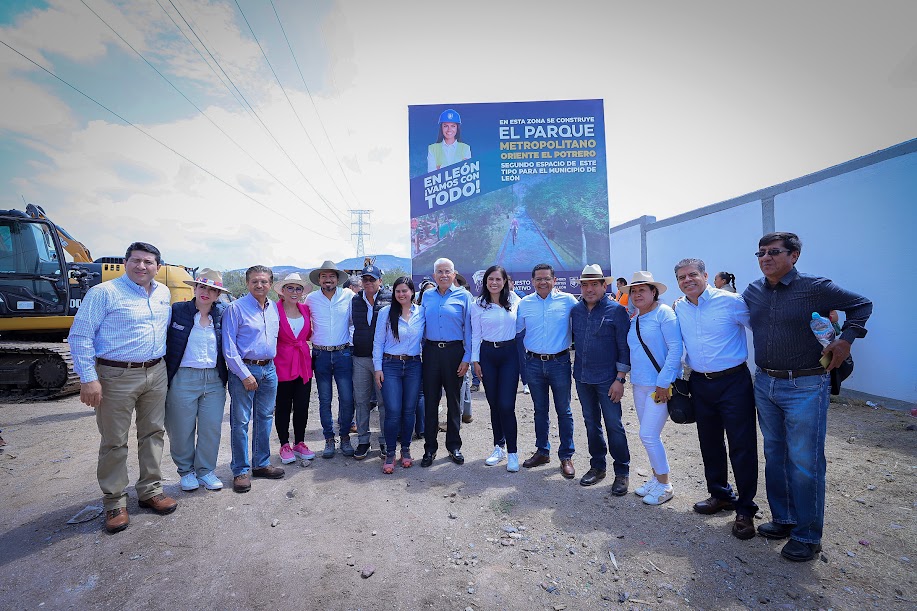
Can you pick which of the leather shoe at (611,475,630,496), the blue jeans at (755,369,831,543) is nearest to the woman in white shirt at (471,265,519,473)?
the leather shoe at (611,475,630,496)

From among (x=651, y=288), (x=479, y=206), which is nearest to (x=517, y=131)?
(x=479, y=206)

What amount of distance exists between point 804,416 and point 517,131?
1083cm

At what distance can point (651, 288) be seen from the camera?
3803 mm

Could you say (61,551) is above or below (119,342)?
below

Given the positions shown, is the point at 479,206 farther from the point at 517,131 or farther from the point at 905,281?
the point at 905,281

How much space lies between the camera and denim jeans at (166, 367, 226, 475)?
3.95 meters

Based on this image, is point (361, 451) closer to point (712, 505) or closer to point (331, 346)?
point (331, 346)

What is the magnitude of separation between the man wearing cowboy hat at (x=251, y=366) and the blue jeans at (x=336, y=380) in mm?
598

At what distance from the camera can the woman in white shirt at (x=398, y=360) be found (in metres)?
4.64

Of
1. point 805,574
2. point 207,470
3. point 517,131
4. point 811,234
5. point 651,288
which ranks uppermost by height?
point 517,131

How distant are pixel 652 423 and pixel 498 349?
1615 mm

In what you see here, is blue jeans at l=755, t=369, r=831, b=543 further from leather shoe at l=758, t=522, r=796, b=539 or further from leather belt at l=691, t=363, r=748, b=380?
leather belt at l=691, t=363, r=748, b=380

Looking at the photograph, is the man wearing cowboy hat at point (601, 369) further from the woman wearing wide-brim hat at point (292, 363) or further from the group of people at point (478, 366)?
the woman wearing wide-brim hat at point (292, 363)

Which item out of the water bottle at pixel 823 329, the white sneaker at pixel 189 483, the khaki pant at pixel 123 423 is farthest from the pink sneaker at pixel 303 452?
the water bottle at pixel 823 329
